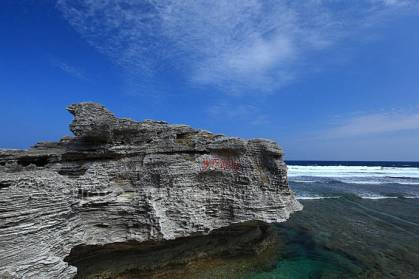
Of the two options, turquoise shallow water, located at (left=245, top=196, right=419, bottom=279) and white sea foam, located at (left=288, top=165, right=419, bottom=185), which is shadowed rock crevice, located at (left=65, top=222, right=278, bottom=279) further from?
white sea foam, located at (left=288, top=165, right=419, bottom=185)

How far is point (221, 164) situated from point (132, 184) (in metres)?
3.10

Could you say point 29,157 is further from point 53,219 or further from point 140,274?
point 140,274

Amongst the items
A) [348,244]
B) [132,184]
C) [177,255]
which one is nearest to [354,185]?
[348,244]

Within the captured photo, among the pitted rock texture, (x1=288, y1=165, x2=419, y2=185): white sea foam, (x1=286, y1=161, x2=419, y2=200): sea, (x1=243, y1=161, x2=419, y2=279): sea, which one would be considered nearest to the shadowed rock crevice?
the pitted rock texture

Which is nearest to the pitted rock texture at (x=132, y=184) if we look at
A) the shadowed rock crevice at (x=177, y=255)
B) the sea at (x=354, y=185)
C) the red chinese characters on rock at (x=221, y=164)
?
the red chinese characters on rock at (x=221, y=164)

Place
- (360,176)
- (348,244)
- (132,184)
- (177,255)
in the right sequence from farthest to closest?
(360,176) < (348,244) < (177,255) < (132,184)

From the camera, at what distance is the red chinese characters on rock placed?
36.0 ft

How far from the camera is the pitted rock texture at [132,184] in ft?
24.3

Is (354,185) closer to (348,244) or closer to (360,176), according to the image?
(360,176)

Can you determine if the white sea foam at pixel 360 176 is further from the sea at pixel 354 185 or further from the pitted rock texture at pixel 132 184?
the pitted rock texture at pixel 132 184

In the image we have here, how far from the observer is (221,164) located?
11250 mm

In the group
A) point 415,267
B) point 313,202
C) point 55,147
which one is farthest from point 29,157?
point 313,202

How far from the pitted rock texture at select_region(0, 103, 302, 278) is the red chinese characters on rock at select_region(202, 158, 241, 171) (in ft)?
0.12

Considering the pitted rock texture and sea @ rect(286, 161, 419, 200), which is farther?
sea @ rect(286, 161, 419, 200)
